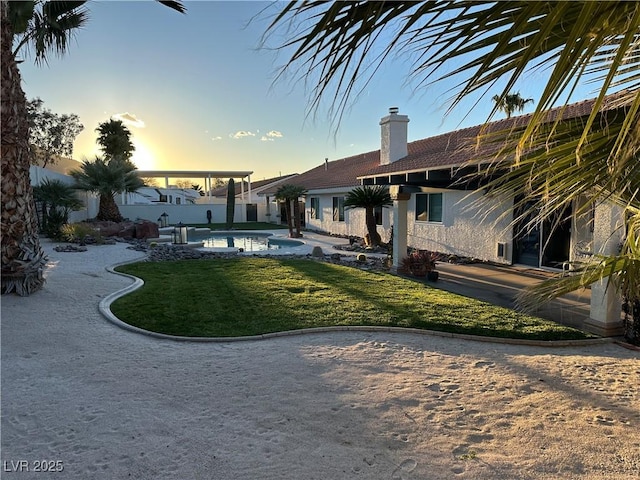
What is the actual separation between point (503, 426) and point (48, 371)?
5163 millimetres

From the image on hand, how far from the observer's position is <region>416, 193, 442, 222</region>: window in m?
16.0

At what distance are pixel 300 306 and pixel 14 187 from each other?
19.7 ft

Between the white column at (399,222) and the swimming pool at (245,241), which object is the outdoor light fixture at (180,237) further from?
the white column at (399,222)

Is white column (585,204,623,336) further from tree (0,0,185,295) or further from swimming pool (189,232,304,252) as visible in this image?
swimming pool (189,232,304,252)

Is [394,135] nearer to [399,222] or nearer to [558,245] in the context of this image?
[399,222]

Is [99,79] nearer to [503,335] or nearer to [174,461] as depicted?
[174,461]

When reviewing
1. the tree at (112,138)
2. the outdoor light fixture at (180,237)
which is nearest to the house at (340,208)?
the outdoor light fixture at (180,237)

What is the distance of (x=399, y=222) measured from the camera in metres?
12.4

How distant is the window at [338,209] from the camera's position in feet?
79.6

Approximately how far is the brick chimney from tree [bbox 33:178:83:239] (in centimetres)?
1513

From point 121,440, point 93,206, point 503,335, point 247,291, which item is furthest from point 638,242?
point 93,206

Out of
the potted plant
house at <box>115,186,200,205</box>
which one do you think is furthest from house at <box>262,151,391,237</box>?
house at <box>115,186,200,205</box>

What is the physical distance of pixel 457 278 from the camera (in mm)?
11188

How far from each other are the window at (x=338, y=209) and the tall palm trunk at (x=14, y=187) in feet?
57.8
